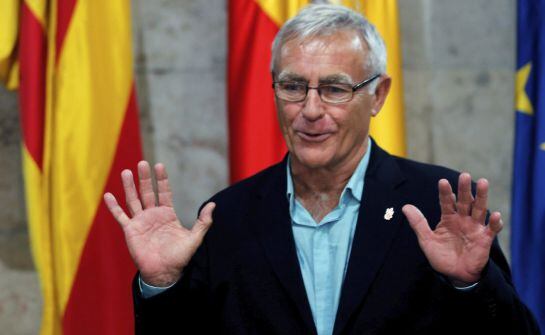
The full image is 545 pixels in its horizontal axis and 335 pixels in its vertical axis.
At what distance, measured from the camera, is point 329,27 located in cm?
178

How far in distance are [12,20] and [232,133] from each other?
0.84m

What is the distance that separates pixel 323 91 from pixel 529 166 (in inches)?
48.6

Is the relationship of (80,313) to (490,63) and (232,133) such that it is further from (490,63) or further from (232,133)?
(490,63)

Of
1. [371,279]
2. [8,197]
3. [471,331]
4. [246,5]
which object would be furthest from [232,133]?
[471,331]

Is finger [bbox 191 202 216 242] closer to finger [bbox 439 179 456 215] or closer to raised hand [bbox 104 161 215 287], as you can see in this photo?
raised hand [bbox 104 161 215 287]

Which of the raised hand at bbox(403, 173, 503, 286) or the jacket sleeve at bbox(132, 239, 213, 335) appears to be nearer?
the raised hand at bbox(403, 173, 503, 286)

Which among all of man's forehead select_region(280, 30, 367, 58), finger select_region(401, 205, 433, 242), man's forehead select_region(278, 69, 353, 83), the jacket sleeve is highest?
man's forehead select_region(280, 30, 367, 58)

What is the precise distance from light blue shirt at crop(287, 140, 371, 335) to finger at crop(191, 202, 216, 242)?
219 millimetres

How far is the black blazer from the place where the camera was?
5.10ft

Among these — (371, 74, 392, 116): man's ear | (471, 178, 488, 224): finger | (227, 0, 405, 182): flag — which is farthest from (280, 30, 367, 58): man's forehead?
(227, 0, 405, 182): flag

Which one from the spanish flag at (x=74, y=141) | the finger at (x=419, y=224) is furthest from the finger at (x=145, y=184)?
the spanish flag at (x=74, y=141)

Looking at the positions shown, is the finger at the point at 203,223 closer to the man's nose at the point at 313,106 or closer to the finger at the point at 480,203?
the man's nose at the point at 313,106

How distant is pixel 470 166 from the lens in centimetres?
316

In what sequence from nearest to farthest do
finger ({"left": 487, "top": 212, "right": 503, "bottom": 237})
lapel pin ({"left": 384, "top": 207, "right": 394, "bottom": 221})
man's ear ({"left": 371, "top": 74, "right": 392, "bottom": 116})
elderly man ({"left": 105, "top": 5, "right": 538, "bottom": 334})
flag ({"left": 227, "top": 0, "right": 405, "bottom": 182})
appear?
1. finger ({"left": 487, "top": 212, "right": 503, "bottom": 237})
2. elderly man ({"left": 105, "top": 5, "right": 538, "bottom": 334})
3. lapel pin ({"left": 384, "top": 207, "right": 394, "bottom": 221})
4. man's ear ({"left": 371, "top": 74, "right": 392, "bottom": 116})
5. flag ({"left": 227, "top": 0, "right": 405, "bottom": 182})
